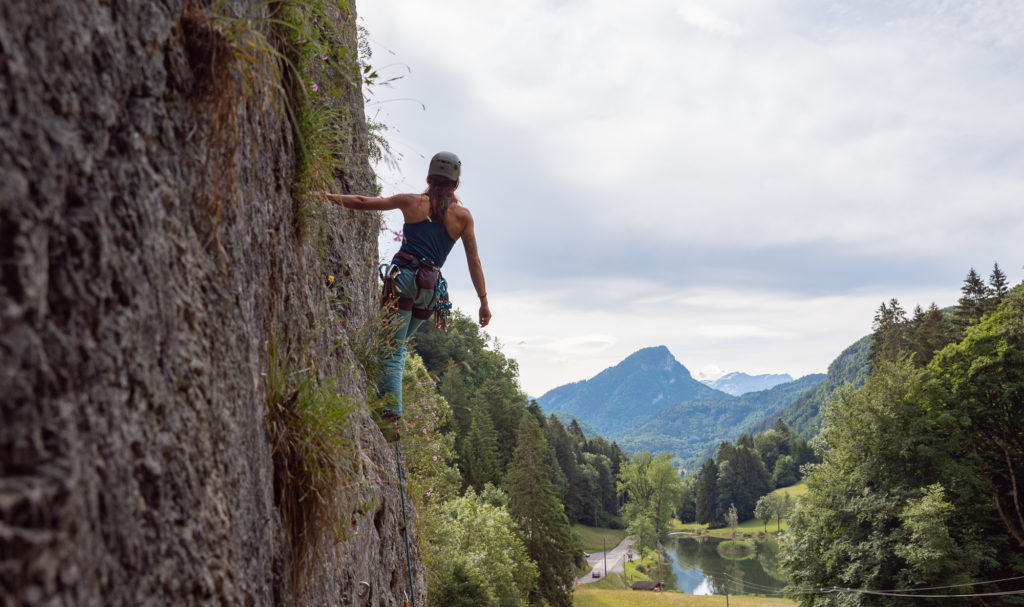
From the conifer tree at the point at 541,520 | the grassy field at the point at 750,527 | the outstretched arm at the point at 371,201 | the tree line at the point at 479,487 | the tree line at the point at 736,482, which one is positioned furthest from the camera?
the tree line at the point at 736,482

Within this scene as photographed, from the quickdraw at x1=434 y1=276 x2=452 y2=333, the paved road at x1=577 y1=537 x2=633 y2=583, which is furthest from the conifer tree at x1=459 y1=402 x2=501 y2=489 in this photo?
the quickdraw at x1=434 y1=276 x2=452 y2=333

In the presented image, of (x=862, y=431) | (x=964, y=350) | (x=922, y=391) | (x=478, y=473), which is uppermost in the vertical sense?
(x=964, y=350)

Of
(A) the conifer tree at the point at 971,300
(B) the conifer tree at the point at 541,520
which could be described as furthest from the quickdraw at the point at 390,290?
(A) the conifer tree at the point at 971,300

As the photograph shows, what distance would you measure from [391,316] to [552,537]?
3251cm

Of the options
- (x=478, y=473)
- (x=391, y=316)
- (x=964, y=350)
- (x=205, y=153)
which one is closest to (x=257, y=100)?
(x=205, y=153)

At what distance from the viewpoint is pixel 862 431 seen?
96.6 ft

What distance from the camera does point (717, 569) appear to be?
90.3 metres

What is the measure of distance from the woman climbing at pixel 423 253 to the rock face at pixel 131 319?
1954 mm

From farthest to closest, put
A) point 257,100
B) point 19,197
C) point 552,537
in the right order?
point 552,537, point 257,100, point 19,197

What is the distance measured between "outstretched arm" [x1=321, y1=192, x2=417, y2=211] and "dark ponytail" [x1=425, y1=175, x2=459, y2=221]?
0.17 metres

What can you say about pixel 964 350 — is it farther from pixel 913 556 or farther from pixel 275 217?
pixel 275 217

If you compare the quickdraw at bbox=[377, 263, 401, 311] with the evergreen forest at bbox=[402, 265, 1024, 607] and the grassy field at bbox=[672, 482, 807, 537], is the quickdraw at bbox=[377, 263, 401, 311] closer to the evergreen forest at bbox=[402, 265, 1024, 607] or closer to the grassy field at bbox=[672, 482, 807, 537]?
the evergreen forest at bbox=[402, 265, 1024, 607]

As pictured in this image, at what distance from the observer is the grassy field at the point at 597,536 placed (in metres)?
91.2

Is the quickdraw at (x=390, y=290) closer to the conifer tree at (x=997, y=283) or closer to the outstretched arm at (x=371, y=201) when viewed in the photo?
the outstretched arm at (x=371, y=201)
